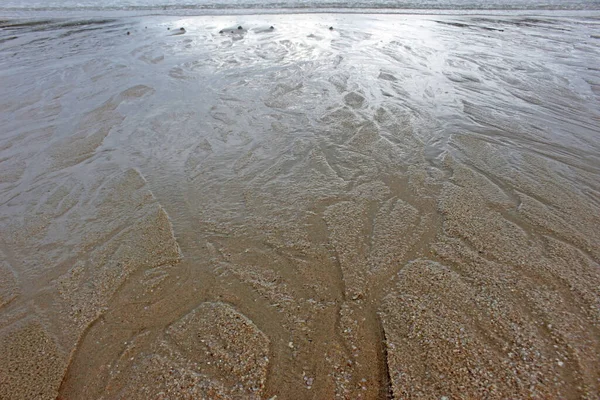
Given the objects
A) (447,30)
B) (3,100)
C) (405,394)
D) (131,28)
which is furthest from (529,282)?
(131,28)

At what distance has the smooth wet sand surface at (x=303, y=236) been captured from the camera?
7.46 ft

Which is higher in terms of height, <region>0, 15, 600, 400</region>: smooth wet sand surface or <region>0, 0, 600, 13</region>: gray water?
<region>0, 0, 600, 13</region>: gray water

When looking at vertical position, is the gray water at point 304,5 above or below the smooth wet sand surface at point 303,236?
above

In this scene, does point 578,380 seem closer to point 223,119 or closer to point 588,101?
point 223,119

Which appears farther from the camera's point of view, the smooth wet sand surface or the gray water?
the gray water

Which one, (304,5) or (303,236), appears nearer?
(303,236)

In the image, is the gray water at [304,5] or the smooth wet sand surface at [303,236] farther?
the gray water at [304,5]

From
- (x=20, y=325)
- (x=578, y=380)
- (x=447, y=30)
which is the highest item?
(x=447, y=30)

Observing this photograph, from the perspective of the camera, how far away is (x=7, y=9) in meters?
18.0

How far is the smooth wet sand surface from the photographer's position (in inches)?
89.5

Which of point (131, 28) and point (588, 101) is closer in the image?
point (588, 101)

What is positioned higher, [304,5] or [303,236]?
[304,5]

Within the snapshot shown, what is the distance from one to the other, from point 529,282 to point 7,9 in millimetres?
25499

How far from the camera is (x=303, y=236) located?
11.0 ft
